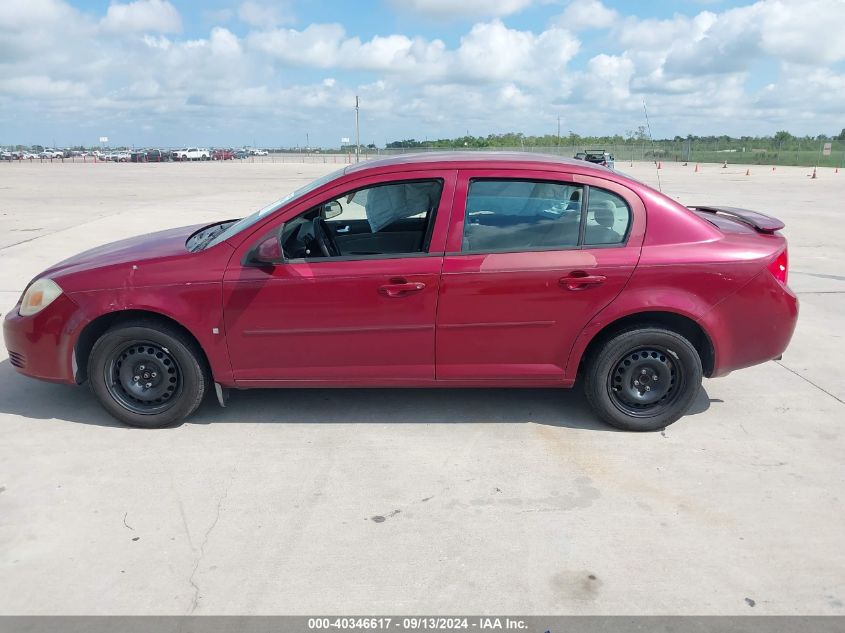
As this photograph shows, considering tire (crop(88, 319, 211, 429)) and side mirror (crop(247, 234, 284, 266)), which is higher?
side mirror (crop(247, 234, 284, 266))

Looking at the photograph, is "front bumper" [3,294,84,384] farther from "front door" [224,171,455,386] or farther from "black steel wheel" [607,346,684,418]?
"black steel wheel" [607,346,684,418]

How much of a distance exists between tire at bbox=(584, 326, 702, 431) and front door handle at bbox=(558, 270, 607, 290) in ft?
1.27

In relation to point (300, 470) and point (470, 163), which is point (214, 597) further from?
point (470, 163)

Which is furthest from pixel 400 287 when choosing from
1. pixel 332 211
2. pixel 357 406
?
pixel 357 406

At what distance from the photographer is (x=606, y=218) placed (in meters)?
4.14

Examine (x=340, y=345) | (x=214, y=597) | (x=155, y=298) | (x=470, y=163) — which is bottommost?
(x=214, y=597)

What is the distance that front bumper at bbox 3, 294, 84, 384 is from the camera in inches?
164

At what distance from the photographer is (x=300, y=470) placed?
3824 millimetres

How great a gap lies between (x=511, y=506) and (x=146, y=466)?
208cm

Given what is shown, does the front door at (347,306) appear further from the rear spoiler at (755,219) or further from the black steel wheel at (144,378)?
the rear spoiler at (755,219)

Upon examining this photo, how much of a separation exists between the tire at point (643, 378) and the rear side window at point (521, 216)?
0.72m

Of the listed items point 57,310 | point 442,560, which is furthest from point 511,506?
point 57,310

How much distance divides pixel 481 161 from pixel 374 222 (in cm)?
93

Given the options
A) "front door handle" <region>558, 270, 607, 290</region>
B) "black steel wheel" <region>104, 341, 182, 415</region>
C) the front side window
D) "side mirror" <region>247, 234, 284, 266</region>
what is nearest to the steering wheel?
the front side window
